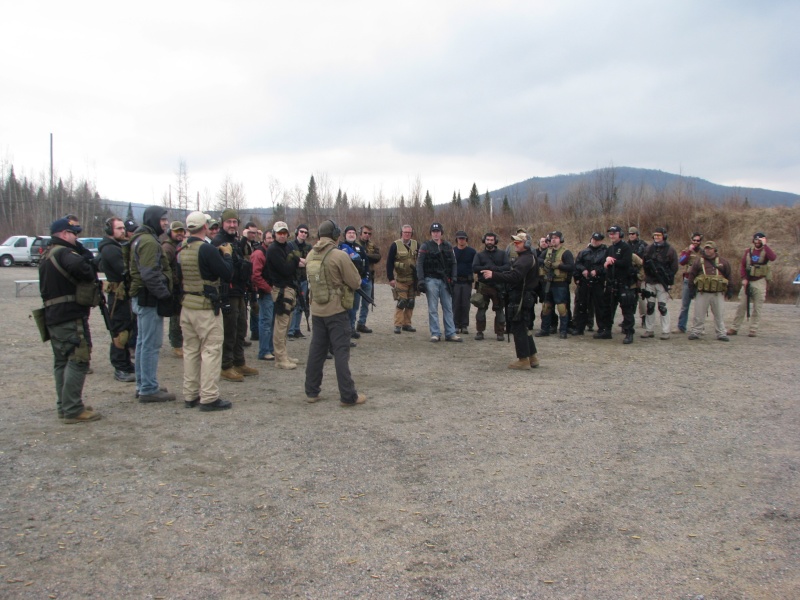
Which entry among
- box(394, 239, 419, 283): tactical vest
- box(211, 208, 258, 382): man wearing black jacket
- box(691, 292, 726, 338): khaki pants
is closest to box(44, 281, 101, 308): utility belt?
→ box(211, 208, 258, 382): man wearing black jacket

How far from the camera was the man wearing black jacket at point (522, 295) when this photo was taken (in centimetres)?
818

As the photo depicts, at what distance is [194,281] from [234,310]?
1.55 metres

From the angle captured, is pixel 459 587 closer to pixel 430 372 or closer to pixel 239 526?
pixel 239 526

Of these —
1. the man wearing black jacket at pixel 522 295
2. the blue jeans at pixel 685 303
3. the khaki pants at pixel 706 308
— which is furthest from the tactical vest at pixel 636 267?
the man wearing black jacket at pixel 522 295

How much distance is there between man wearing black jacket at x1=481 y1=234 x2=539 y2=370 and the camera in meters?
8.18

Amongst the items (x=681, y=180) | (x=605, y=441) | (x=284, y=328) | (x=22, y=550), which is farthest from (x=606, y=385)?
(x=681, y=180)

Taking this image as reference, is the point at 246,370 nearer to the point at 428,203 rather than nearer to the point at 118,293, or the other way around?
the point at 118,293

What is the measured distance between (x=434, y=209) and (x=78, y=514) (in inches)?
1368

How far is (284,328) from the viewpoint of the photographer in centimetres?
848

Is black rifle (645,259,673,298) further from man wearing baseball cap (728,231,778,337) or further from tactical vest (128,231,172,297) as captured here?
tactical vest (128,231,172,297)

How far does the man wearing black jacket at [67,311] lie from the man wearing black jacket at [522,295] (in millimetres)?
4923

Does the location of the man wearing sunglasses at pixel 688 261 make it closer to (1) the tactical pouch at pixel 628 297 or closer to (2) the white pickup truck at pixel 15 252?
(1) the tactical pouch at pixel 628 297

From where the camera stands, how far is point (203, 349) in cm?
635

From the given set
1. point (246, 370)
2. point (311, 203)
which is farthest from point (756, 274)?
point (311, 203)
